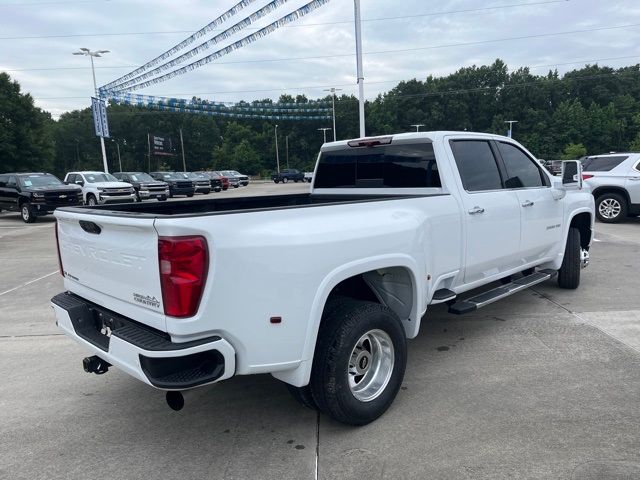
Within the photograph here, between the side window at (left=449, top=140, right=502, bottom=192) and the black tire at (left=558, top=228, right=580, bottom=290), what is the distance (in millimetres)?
1929

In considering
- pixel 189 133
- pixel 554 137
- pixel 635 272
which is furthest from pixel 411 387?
pixel 189 133

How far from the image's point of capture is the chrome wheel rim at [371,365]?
3139 mm

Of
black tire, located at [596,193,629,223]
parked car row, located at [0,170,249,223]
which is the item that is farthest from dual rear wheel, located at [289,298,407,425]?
parked car row, located at [0,170,249,223]

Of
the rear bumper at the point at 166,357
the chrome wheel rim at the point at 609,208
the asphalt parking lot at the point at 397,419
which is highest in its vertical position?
the rear bumper at the point at 166,357

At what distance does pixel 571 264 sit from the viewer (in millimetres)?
6023

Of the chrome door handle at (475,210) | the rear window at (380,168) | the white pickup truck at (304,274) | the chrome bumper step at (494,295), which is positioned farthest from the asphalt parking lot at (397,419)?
the rear window at (380,168)

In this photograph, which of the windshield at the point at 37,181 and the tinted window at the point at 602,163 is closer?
the tinted window at the point at 602,163

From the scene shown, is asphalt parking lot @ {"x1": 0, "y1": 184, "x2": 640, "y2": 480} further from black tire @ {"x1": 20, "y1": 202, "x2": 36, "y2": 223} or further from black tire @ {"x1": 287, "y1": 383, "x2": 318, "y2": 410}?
black tire @ {"x1": 20, "y1": 202, "x2": 36, "y2": 223}

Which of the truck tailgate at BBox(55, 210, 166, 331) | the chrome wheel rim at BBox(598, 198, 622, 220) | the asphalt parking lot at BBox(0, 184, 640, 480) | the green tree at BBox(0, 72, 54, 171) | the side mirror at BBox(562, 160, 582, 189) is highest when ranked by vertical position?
the green tree at BBox(0, 72, 54, 171)

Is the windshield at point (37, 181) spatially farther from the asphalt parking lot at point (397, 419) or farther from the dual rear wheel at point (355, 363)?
the dual rear wheel at point (355, 363)

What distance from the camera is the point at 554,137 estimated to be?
3302 inches

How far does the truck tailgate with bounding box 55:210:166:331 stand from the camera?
2453 millimetres

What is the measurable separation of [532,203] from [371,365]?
8.93ft

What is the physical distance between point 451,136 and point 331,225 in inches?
76.8
